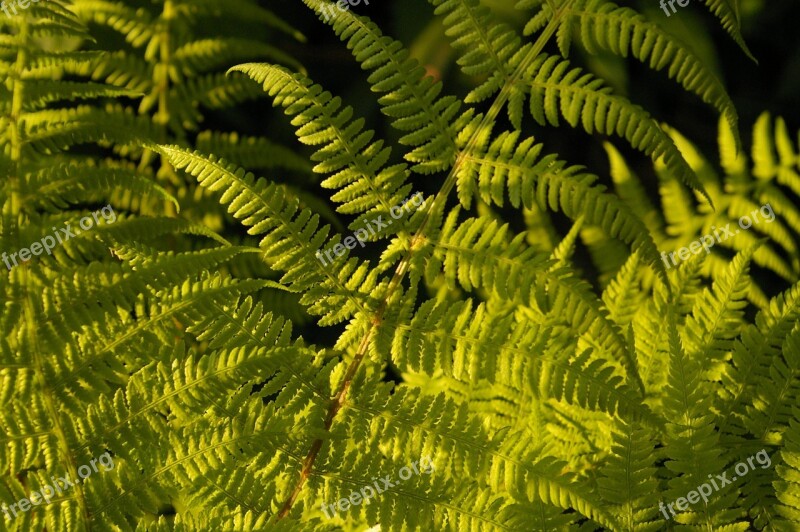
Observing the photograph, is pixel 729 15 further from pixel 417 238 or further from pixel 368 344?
pixel 368 344

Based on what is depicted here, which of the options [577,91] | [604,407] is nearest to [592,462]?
[604,407]

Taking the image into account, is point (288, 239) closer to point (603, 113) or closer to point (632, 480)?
point (603, 113)

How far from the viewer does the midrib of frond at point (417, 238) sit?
1.16m

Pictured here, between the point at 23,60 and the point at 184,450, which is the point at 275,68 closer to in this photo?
the point at 23,60

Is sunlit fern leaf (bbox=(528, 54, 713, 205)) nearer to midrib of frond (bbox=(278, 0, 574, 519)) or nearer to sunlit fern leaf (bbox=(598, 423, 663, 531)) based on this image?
midrib of frond (bbox=(278, 0, 574, 519))

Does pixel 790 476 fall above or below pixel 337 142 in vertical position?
below

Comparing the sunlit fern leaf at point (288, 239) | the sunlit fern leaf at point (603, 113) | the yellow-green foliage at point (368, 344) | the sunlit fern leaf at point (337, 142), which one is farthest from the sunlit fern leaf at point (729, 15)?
the sunlit fern leaf at point (288, 239)

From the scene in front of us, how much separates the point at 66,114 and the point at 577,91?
1174 mm

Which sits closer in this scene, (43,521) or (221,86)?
(43,521)

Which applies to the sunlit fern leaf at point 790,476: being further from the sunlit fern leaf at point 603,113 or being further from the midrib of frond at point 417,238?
the midrib of frond at point 417,238

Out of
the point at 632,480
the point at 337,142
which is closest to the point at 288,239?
the point at 337,142

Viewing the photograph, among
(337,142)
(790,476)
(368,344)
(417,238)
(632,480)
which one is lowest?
(790,476)

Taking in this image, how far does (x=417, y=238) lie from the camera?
123 cm

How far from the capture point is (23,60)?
4.08 feet
